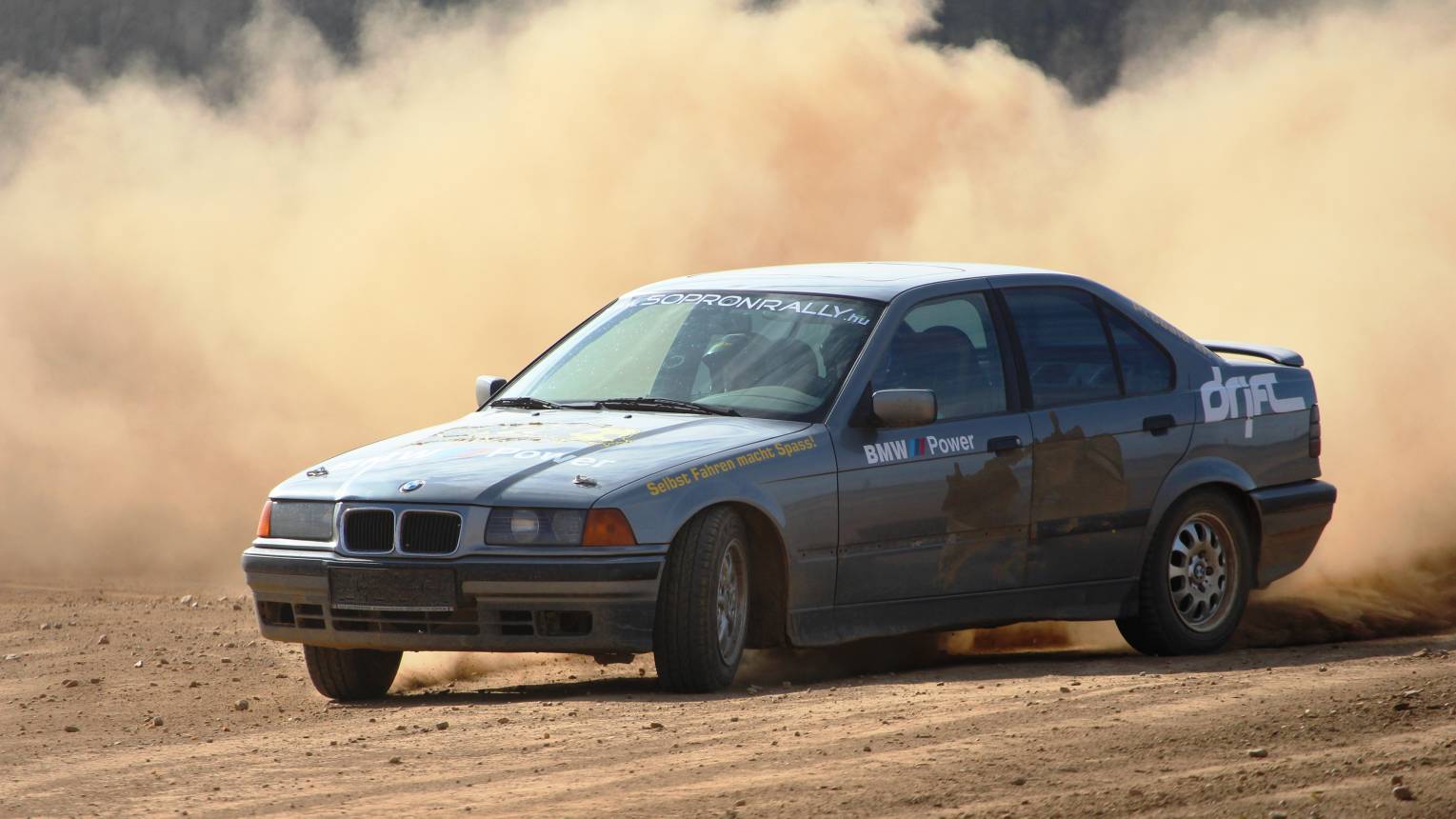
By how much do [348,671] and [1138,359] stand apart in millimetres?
3241

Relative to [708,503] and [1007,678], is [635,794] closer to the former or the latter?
[708,503]

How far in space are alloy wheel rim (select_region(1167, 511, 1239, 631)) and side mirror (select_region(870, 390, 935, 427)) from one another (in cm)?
158

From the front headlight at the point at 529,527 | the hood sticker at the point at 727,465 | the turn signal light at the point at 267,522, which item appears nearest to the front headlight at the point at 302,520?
the turn signal light at the point at 267,522

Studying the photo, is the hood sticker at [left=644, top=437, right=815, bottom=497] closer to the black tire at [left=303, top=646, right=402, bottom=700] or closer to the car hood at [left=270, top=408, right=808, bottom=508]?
the car hood at [left=270, top=408, right=808, bottom=508]

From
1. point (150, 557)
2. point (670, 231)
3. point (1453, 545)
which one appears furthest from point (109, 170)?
point (1453, 545)

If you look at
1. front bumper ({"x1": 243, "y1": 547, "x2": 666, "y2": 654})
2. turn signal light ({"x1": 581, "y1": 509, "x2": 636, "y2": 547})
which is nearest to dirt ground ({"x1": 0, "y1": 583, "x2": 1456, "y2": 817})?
front bumper ({"x1": 243, "y1": 547, "x2": 666, "y2": 654})

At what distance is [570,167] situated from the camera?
20.6 m

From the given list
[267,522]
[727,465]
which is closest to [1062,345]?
[727,465]

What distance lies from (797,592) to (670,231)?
1296 cm

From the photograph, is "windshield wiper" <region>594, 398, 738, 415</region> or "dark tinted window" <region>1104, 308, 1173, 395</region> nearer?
"windshield wiper" <region>594, 398, 738, 415</region>

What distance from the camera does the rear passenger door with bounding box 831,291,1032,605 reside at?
25.2 ft

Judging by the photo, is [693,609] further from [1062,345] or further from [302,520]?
[1062,345]

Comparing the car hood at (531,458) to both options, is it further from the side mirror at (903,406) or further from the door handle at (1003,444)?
the door handle at (1003,444)

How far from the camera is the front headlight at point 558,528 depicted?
23.0 feet
